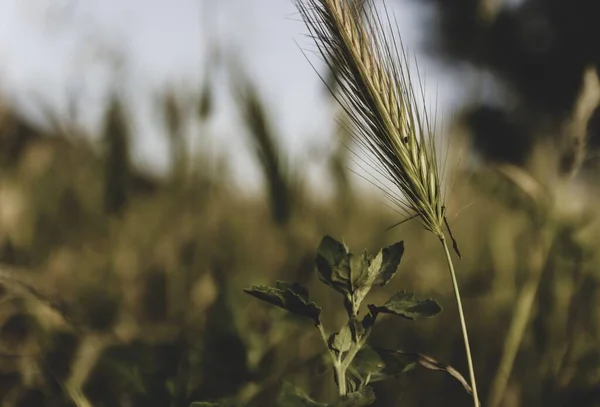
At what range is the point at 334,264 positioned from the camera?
0.37m

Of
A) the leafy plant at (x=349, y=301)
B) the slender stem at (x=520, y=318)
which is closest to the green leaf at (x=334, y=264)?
the leafy plant at (x=349, y=301)

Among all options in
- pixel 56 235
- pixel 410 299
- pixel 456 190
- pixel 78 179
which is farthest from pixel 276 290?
pixel 78 179

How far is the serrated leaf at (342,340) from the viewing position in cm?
34

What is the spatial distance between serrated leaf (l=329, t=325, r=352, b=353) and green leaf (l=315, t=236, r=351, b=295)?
3 cm

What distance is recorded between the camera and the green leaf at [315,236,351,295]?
36cm

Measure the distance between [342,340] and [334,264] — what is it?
0.15 feet

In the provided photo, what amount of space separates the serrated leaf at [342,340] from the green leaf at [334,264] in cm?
3

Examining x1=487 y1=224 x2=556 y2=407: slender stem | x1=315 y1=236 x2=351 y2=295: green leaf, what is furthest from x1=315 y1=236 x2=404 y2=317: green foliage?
x1=487 y1=224 x2=556 y2=407: slender stem

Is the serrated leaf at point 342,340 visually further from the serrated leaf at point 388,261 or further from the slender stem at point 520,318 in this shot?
the slender stem at point 520,318

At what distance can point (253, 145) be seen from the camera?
0.91 m

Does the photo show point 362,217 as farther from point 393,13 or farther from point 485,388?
point 393,13

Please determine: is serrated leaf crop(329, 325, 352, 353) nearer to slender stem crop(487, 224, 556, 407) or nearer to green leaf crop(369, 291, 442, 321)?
green leaf crop(369, 291, 442, 321)

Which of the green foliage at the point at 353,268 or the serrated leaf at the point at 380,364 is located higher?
the green foliage at the point at 353,268

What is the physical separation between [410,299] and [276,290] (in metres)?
0.08
